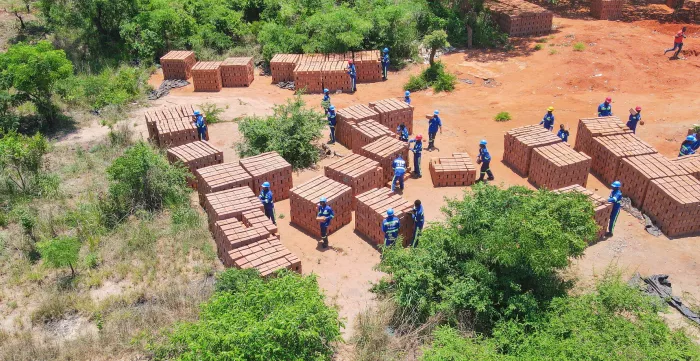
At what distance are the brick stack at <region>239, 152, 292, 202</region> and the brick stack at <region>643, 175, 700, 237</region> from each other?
993 cm

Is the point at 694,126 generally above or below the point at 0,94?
below

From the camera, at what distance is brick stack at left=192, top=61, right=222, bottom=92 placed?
23781 millimetres

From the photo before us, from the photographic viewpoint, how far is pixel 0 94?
66.0 ft

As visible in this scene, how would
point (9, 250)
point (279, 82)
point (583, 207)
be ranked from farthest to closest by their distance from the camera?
point (279, 82) → point (9, 250) → point (583, 207)

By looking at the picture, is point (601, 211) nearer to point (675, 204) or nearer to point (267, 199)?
point (675, 204)

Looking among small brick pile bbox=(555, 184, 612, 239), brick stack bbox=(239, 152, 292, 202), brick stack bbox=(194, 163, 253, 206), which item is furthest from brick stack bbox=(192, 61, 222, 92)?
small brick pile bbox=(555, 184, 612, 239)

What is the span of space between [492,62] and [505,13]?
4577 mm

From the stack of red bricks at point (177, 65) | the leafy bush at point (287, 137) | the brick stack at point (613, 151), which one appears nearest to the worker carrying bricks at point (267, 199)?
the leafy bush at point (287, 137)

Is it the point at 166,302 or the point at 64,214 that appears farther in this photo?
the point at 64,214

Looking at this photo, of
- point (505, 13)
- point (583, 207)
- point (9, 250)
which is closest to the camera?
point (583, 207)

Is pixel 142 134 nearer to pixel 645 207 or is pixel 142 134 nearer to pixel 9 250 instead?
pixel 9 250

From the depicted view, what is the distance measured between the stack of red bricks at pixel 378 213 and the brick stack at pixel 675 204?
6530 millimetres

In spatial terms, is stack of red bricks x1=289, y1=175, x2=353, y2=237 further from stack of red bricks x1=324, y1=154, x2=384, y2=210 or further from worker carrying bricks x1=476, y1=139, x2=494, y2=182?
worker carrying bricks x1=476, y1=139, x2=494, y2=182

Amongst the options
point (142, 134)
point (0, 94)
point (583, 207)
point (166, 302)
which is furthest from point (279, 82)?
point (583, 207)
